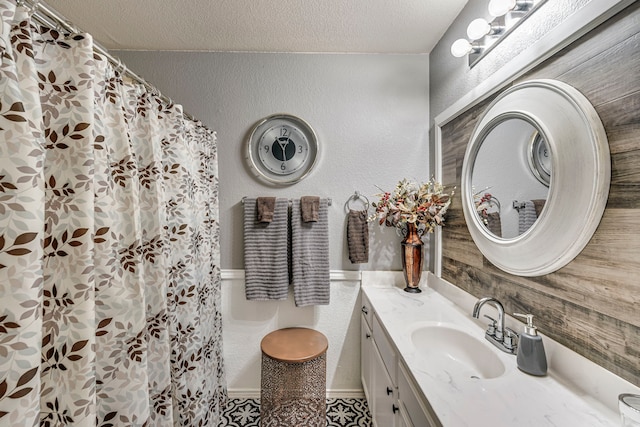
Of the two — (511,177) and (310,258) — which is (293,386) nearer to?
(310,258)

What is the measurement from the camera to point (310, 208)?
68.5 inches

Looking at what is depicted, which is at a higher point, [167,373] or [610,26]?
[610,26]

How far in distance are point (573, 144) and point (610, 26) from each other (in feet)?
1.06

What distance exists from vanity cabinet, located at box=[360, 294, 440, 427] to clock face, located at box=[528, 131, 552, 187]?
0.84 meters

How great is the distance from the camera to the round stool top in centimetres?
146

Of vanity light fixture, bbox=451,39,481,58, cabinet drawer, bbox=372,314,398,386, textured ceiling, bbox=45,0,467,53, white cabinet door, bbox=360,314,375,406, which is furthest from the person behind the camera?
white cabinet door, bbox=360,314,375,406

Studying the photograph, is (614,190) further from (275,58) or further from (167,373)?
(275,58)

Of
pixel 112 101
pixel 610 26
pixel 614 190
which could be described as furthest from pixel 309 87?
pixel 614 190

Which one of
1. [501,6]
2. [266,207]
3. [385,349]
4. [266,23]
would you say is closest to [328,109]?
[266,23]

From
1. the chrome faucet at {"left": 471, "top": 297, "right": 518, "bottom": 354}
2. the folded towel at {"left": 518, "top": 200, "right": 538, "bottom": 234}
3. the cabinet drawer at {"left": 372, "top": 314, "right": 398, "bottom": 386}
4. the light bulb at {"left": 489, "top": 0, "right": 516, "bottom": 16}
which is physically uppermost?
the light bulb at {"left": 489, "top": 0, "right": 516, "bottom": 16}

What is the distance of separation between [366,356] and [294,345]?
49 cm

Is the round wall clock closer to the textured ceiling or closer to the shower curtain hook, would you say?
the textured ceiling

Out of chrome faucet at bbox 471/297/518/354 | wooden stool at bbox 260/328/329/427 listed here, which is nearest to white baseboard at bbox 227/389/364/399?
wooden stool at bbox 260/328/329/427

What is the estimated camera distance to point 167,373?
3.29ft
